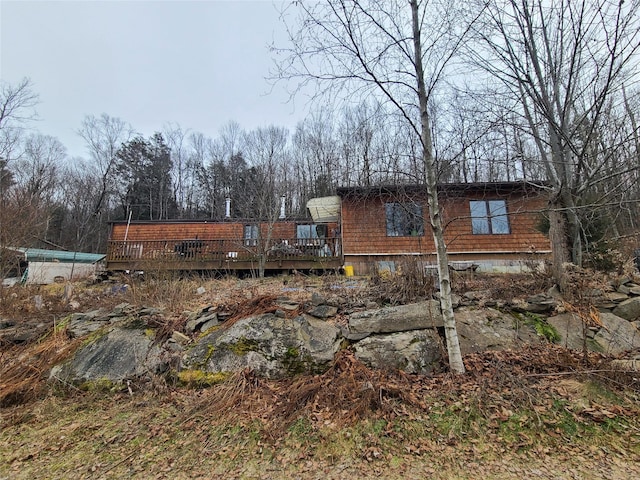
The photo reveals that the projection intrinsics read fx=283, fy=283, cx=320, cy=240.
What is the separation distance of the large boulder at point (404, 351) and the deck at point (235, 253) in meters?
6.85

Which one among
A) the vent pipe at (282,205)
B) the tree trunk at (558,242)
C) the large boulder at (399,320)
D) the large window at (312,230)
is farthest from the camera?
the large window at (312,230)

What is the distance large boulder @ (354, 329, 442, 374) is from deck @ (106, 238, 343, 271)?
6.85m

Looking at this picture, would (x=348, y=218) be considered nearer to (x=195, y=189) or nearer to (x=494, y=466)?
(x=494, y=466)

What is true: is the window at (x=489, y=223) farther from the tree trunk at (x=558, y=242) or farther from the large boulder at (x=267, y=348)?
the large boulder at (x=267, y=348)

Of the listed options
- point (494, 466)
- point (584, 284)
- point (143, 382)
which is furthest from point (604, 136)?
point (143, 382)

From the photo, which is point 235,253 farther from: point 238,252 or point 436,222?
point 436,222

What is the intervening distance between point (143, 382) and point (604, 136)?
25.5 feet

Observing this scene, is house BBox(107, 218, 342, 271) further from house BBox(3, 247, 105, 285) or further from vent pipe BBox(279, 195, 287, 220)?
house BBox(3, 247, 105, 285)

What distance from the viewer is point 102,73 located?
46.5ft

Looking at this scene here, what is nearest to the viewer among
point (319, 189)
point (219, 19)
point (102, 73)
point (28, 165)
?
point (219, 19)

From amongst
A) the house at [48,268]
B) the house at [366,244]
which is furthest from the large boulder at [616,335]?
the house at [48,268]

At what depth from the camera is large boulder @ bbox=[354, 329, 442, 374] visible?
11.8 ft

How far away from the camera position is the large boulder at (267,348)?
3738mm

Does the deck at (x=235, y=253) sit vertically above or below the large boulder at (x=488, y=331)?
above
